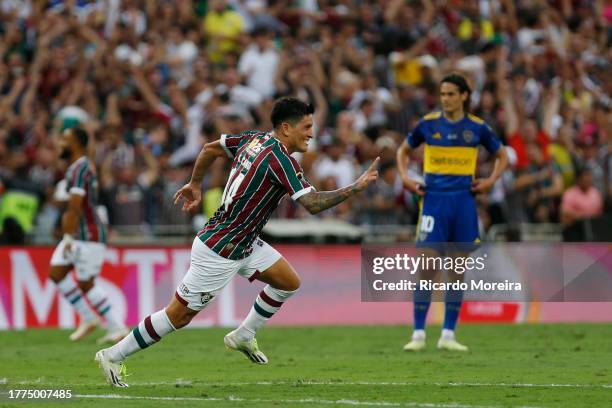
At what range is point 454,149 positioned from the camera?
14.2 meters

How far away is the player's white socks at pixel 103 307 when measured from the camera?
16.0 meters

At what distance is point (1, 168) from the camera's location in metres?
20.4

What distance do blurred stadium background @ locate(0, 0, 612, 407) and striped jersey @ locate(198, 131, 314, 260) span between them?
3443 millimetres

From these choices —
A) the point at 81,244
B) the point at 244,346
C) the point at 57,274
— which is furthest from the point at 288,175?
the point at 57,274

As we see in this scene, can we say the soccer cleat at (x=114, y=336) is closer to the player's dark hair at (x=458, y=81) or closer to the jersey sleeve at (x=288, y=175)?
the player's dark hair at (x=458, y=81)

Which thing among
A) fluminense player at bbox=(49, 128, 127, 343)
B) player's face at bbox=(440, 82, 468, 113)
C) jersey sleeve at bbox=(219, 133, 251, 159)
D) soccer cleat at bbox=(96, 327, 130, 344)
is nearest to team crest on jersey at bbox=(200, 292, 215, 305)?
jersey sleeve at bbox=(219, 133, 251, 159)

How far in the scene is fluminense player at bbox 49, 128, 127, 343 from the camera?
15547 millimetres

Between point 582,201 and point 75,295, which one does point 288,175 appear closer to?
point 75,295

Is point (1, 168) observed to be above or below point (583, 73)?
below

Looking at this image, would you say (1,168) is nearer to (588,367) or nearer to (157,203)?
(157,203)

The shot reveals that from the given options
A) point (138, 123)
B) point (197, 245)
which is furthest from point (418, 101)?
point (197, 245)

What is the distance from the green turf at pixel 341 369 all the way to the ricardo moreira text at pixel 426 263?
2.98 ft

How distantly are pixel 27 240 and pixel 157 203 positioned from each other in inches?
85.0

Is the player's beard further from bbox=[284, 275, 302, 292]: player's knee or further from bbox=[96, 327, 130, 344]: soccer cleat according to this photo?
bbox=[284, 275, 302, 292]: player's knee
